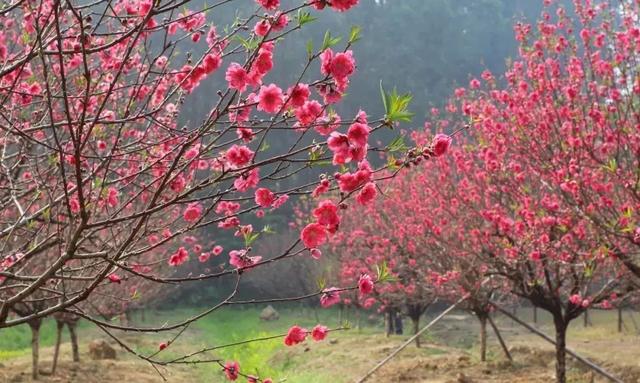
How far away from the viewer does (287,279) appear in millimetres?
34719

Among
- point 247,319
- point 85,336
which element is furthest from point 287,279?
point 85,336

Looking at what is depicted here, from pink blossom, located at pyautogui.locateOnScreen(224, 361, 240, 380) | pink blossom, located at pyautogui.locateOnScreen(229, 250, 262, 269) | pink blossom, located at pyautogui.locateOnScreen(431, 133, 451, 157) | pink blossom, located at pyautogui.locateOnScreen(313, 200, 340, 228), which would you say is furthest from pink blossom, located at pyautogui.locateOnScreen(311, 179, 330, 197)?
pink blossom, located at pyautogui.locateOnScreen(224, 361, 240, 380)

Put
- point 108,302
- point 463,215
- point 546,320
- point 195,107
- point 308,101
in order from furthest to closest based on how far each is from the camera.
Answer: point 195,107 → point 546,320 → point 108,302 → point 463,215 → point 308,101

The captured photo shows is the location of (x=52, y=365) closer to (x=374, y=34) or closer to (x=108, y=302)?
Result: (x=108, y=302)

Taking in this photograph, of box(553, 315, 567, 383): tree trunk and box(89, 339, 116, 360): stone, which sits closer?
box(553, 315, 567, 383): tree trunk

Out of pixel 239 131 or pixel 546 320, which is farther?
pixel 546 320

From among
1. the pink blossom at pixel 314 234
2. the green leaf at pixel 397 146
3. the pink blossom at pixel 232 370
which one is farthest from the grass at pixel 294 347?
the green leaf at pixel 397 146

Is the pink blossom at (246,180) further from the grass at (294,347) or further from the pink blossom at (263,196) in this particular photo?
the grass at (294,347)

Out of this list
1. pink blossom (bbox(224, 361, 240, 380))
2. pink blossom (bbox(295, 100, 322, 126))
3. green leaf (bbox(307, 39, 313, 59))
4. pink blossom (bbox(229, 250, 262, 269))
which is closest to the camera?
green leaf (bbox(307, 39, 313, 59))

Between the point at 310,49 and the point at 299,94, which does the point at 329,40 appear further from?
the point at 299,94

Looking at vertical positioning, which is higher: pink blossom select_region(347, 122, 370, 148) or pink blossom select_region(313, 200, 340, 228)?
pink blossom select_region(347, 122, 370, 148)

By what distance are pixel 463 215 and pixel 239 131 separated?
898 centimetres

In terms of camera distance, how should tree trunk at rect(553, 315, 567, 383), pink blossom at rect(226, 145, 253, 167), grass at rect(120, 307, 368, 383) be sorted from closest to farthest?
pink blossom at rect(226, 145, 253, 167)
tree trunk at rect(553, 315, 567, 383)
grass at rect(120, 307, 368, 383)

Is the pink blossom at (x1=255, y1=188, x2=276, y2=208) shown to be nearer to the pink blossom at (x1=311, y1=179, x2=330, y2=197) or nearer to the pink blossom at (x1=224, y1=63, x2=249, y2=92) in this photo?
the pink blossom at (x1=311, y1=179, x2=330, y2=197)
